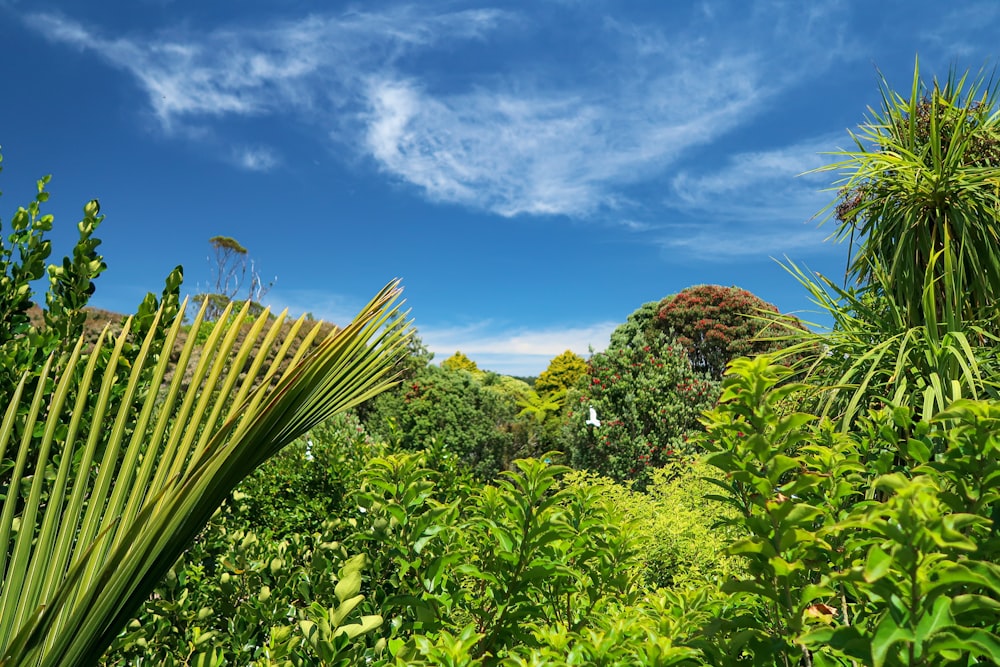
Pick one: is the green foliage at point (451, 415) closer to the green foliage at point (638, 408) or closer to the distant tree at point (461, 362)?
the green foliage at point (638, 408)

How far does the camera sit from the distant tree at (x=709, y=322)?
53.1 ft

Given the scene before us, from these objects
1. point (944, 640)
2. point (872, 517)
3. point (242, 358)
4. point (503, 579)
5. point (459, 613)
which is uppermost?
point (242, 358)

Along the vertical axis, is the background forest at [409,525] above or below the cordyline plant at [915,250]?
below

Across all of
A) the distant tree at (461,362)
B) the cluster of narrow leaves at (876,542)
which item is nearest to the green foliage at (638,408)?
the cluster of narrow leaves at (876,542)

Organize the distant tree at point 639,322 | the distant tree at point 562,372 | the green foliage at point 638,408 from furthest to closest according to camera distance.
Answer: the distant tree at point 562,372, the distant tree at point 639,322, the green foliage at point 638,408

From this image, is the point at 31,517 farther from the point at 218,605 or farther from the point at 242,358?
the point at 218,605

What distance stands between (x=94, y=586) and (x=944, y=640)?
1.20 meters

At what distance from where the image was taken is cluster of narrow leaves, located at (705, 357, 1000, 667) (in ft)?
2.74

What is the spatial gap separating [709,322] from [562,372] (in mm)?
13629

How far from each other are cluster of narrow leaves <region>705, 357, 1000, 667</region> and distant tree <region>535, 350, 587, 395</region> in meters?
27.8

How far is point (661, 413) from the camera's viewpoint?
1088cm

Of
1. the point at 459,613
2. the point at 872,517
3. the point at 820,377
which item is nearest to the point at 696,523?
the point at 820,377

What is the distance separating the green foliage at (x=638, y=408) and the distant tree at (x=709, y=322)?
500cm

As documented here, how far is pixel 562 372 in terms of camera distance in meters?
29.4
